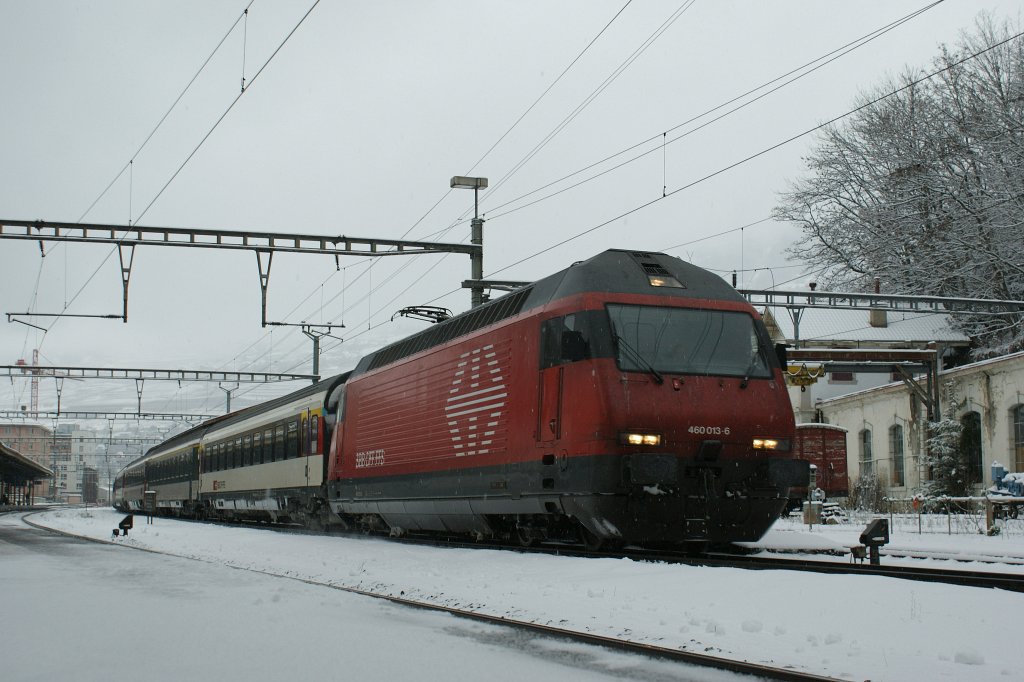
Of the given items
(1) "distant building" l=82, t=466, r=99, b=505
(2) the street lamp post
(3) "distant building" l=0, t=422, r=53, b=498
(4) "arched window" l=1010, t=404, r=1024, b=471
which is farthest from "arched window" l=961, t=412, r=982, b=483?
(3) "distant building" l=0, t=422, r=53, b=498

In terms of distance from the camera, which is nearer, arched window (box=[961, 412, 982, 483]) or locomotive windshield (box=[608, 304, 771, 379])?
locomotive windshield (box=[608, 304, 771, 379])

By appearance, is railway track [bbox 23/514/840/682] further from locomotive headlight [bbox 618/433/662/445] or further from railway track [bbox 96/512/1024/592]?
locomotive headlight [bbox 618/433/662/445]

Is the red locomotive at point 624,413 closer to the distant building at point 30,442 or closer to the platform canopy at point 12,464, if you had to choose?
the platform canopy at point 12,464

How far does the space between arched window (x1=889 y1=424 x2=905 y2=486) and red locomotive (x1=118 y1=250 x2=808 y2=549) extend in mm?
25464

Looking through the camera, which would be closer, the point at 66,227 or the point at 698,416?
the point at 698,416

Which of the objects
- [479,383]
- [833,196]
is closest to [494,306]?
[479,383]

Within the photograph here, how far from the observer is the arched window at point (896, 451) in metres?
37.7

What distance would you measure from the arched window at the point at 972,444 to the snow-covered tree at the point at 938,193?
6802 millimetres

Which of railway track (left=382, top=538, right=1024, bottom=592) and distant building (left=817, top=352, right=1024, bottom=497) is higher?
distant building (left=817, top=352, right=1024, bottom=497)

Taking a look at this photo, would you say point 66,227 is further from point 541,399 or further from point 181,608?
point 181,608

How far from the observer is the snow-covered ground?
647 centimetres

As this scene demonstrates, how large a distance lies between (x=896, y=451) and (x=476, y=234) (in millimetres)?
21051

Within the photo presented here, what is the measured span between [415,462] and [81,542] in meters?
8.99

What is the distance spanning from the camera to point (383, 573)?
1280 cm
